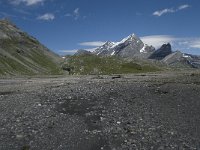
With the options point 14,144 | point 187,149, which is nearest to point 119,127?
point 187,149

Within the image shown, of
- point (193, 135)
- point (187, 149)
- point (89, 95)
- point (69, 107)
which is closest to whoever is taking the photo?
point (187, 149)

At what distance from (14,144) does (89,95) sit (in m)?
18.2

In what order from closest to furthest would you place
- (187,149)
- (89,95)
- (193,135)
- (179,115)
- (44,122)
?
(187,149), (193,135), (44,122), (179,115), (89,95)

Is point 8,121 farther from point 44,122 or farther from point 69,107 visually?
point 69,107

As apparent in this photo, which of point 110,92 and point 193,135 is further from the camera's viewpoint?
point 110,92

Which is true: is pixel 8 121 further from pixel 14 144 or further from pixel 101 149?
pixel 101 149


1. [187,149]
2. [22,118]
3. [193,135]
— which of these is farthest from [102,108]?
[187,149]

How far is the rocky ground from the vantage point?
2506 centimetres

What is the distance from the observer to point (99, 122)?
30047mm

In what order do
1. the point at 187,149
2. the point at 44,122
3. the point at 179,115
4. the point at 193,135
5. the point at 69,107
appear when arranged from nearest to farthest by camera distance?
the point at 187,149 → the point at 193,135 → the point at 44,122 → the point at 179,115 → the point at 69,107

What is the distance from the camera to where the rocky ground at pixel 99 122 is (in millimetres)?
25062

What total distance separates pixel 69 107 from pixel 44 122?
653cm

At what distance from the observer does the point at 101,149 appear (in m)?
24.3

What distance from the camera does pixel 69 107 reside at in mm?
35969
